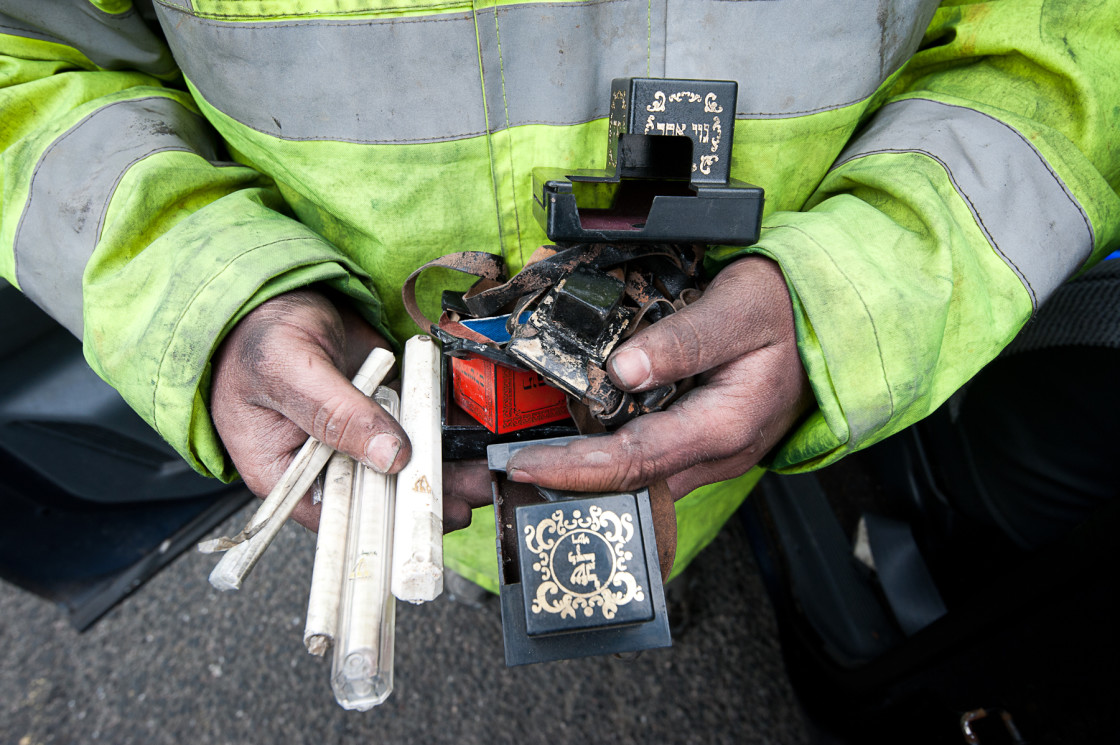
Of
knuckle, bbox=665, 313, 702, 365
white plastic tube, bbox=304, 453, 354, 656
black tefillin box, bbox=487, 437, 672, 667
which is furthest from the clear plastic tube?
knuckle, bbox=665, 313, 702, 365

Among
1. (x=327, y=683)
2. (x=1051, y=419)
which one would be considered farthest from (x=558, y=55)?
(x=327, y=683)

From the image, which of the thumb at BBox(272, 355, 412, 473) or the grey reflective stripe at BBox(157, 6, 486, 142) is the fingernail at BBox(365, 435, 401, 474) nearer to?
the thumb at BBox(272, 355, 412, 473)

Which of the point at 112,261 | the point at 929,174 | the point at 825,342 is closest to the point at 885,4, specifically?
the point at 929,174

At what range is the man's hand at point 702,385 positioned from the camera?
0.87 metres

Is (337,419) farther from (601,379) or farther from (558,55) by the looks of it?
(558,55)

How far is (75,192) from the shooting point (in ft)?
3.53

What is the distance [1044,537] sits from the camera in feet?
4.50

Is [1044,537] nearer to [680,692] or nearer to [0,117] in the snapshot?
[680,692]

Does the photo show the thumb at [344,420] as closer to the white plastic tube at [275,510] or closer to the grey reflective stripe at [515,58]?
the white plastic tube at [275,510]

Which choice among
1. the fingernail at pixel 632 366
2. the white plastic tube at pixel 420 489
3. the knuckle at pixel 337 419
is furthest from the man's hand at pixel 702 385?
the knuckle at pixel 337 419

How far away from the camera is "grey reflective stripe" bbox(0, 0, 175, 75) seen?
3.61 feet

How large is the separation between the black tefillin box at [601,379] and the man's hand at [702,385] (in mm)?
48

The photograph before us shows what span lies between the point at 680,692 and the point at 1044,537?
113 centimetres

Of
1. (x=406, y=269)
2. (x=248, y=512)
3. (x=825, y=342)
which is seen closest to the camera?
(x=825, y=342)
